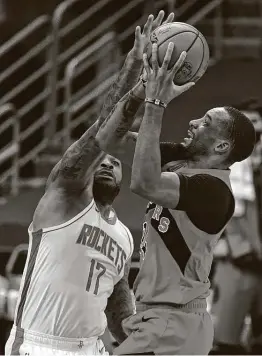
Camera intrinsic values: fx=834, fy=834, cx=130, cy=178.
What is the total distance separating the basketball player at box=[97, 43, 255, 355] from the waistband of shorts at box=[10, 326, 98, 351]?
3.08ft

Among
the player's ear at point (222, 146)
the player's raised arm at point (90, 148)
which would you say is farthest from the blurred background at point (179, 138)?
the player's ear at point (222, 146)

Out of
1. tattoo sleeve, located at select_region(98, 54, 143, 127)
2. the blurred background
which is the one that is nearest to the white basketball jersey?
tattoo sleeve, located at select_region(98, 54, 143, 127)

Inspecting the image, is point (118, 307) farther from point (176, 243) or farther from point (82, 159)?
point (176, 243)

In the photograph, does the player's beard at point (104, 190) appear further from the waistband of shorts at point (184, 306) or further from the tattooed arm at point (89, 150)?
the waistband of shorts at point (184, 306)

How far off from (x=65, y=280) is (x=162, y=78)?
57.6 inches

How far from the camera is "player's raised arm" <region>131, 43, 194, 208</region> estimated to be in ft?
10.5

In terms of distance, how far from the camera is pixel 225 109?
3.55 meters

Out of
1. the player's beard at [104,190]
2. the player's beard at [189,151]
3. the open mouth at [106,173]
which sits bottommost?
the player's beard at [104,190]

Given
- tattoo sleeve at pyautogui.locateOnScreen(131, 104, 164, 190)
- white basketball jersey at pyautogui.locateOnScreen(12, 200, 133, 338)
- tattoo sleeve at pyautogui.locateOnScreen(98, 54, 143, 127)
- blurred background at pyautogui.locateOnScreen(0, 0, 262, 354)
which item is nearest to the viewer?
tattoo sleeve at pyautogui.locateOnScreen(131, 104, 164, 190)

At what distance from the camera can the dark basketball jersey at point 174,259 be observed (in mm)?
3410

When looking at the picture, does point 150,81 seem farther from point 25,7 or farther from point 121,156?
point 25,7

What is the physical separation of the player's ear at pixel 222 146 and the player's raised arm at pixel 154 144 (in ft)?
0.97

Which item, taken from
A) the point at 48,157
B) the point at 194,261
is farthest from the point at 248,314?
the point at 194,261

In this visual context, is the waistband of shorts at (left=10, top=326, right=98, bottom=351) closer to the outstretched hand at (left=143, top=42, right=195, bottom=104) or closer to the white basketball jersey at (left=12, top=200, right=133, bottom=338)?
the white basketball jersey at (left=12, top=200, right=133, bottom=338)
